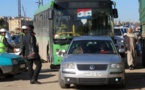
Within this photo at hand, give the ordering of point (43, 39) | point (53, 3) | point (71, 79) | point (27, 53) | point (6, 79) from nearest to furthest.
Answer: point (71, 79) < point (27, 53) < point (6, 79) < point (53, 3) < point (43, 39)

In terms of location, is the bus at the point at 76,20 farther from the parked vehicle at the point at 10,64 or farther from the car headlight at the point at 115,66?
the car headlight at the point at 115,66

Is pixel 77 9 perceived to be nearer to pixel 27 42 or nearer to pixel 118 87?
pixel 27 42

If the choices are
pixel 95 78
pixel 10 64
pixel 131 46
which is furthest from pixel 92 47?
pixel 131 46

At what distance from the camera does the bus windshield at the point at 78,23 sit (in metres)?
16.5

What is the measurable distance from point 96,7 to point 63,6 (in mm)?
1447

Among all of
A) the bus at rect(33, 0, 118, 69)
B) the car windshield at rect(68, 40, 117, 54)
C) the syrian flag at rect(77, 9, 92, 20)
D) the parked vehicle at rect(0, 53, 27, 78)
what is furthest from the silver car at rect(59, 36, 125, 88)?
the syrian flag at rect(77, 9, 92, 20)

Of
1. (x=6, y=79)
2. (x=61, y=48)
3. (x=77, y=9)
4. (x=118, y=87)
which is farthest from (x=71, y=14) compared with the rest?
(x=118, y=87)

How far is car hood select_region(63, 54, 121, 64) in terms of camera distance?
34.4 ft

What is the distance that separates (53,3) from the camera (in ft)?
54.0

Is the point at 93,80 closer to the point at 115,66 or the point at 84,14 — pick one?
the point at 115,66

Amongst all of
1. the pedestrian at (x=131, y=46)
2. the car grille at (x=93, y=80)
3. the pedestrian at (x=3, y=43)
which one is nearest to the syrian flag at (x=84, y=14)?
the pedestrian at (x=131, y=46)

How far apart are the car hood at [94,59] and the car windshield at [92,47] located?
44 cm

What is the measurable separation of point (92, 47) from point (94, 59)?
1224mm

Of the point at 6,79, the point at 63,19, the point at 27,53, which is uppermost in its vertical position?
the point at 63,19
